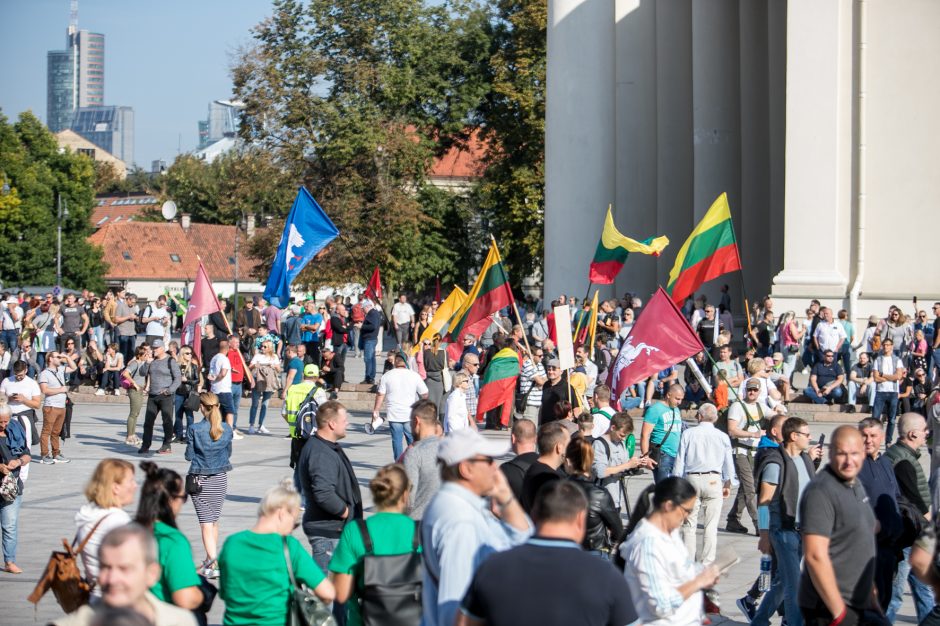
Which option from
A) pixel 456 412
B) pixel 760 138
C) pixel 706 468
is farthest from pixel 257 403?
pixel 760 138

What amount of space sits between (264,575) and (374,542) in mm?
559

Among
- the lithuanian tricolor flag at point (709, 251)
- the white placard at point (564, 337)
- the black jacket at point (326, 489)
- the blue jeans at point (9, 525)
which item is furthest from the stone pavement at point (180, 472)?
the lithuanian tricolor flag at point (709, 251)

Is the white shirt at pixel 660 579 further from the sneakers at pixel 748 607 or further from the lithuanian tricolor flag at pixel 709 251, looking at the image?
the lithuanian tricolor flag at pixel 709 251

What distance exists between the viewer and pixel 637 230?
39.8m

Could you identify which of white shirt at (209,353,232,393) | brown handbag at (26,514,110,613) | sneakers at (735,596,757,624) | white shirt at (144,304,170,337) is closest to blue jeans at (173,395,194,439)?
white shirt at (209,353,232,393)

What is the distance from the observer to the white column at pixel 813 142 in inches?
1142

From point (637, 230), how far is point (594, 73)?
5.10 meters

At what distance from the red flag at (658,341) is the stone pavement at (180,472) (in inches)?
72.0

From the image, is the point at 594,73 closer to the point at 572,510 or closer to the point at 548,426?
the point at 548,426

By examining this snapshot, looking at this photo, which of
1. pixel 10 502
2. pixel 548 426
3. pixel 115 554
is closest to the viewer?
pixel 115 554

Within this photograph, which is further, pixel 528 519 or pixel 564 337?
pixel 564 337

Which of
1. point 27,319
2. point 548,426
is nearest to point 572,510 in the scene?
point 548,426

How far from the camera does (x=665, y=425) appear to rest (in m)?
13.3

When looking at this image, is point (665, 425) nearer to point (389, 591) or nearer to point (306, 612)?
point (389, 591)
